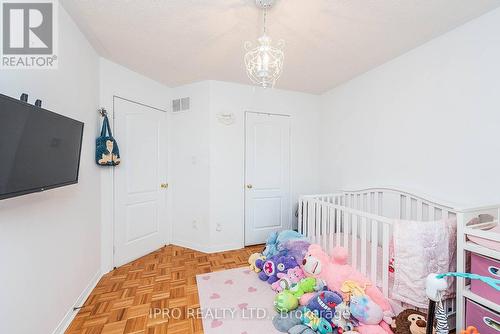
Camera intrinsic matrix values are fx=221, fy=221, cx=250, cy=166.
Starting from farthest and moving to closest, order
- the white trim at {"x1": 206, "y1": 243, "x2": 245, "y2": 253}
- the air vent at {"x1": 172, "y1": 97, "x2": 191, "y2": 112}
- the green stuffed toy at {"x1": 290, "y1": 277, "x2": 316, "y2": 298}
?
the air vent at {"x1": 172, "y1": 97, "x2": 191, "y2": 112}
the white trim at {"x1": 206, "y1": 243, "x2": 245, "y2": 253}
the green stuffed toy at {"x1": 290, "y1": 277, "x2": 316, "y2": 298}

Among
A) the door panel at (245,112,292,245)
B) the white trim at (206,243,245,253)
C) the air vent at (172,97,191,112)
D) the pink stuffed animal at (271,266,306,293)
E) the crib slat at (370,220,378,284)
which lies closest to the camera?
the crib slat at (370,220,378,284)

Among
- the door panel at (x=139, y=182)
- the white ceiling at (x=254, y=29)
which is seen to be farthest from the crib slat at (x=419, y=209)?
the door panel at (x=139, y=182)

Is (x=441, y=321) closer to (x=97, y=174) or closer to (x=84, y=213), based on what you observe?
(x=84, y=213)

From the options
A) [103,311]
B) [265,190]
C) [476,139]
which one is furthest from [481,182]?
[103,311]

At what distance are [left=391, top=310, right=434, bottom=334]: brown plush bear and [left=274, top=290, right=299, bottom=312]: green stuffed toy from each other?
0.66 meters

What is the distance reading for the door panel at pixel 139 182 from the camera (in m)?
2.62

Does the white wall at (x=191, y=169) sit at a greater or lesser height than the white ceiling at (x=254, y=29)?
lesser

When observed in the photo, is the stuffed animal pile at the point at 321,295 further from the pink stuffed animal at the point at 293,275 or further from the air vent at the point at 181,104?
the air vent at the point at 181,104

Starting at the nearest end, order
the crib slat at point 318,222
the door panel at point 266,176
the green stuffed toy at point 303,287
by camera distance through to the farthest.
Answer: the green stuffed toy at point 303,287, the crib slat at point 318,222, the door panel at point 266,176

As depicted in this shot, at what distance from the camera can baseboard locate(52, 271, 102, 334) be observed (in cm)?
160

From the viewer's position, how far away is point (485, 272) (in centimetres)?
128

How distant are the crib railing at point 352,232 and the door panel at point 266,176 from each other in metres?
0.66

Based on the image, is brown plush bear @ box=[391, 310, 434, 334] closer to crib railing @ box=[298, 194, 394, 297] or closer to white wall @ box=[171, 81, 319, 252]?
crib railing @ box=[298, 194, 394, 297]

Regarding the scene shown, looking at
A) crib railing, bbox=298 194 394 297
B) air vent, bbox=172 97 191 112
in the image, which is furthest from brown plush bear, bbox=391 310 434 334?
air vent, bbox=172 97 191 112
